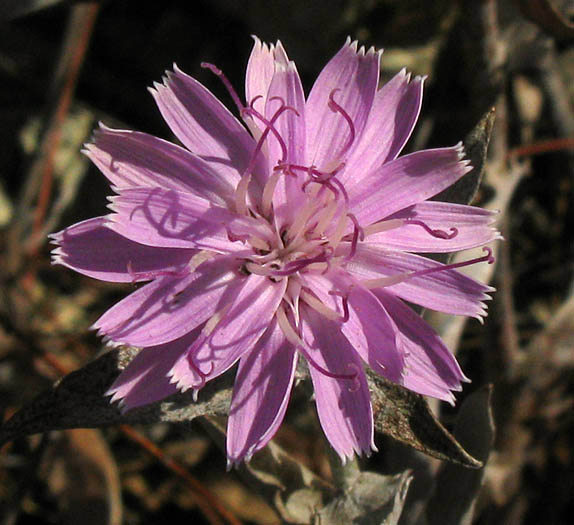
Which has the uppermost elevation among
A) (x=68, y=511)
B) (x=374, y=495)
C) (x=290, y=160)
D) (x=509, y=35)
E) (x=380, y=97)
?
(x=509, y=35)

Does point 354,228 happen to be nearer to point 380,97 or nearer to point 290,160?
point 290,160

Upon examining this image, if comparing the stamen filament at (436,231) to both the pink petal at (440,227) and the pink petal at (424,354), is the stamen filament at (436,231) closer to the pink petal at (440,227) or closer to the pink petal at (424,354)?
the pink petal at (440,227)

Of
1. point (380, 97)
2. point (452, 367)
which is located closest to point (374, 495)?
point (452, 367)

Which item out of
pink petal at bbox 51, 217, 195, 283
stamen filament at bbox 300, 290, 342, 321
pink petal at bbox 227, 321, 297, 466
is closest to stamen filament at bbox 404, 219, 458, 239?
stamen filament at bbox 300, 290, 342, 321

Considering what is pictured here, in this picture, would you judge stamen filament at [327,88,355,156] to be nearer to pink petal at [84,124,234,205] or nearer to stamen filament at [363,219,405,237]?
stamen filament at [363,219,405,237]

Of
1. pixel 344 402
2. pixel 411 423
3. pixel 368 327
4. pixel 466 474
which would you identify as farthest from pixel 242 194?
pixel 466 474

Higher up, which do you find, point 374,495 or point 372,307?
point 372,307

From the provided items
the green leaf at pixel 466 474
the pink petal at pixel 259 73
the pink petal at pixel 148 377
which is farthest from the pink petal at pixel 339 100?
the green leaf at pixel 466 474
